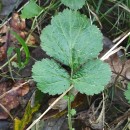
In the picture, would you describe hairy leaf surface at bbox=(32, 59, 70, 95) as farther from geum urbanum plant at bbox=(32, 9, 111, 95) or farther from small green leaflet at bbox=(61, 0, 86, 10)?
small green leaflet at bbox=(61, 0, 86, 10)

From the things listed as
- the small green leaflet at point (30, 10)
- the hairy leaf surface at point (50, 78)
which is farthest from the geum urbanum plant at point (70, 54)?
the small green leaflet at point (30, 10)

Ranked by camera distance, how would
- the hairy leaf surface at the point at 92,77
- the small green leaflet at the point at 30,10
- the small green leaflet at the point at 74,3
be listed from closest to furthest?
1. the hairy leaf surface at the point at 92,77
2. the small green leaflet at the point at 74,3
3. the small green leaflet at the point at 30,10

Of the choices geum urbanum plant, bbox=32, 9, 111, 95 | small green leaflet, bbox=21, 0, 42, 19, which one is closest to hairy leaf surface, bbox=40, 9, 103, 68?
geum urbanum plant, bbox=32, 9, 111, 95

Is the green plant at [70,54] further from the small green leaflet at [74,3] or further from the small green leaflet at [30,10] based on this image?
the small green leaflet at [30,10]

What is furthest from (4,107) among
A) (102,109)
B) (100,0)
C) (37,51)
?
(100,0)

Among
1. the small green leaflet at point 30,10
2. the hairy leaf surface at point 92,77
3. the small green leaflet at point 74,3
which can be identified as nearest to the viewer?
the hairy leaf surface at point 92,77

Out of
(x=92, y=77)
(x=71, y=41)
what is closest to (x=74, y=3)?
(x=71, y=41)

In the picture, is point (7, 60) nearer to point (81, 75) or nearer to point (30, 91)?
point (30, 91)
